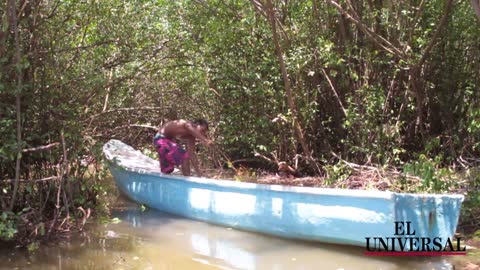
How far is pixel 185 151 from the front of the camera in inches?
303

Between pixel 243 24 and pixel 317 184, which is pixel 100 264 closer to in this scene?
pixel 317 184

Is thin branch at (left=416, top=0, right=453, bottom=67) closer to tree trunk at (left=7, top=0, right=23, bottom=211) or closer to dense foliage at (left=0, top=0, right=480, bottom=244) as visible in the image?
dense foliage at (left=0, top=0, right=480, bottom=244)

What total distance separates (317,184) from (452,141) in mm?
2272

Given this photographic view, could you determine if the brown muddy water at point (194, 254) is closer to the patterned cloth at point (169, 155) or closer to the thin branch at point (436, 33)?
the patterned cloth at point (169, 155)

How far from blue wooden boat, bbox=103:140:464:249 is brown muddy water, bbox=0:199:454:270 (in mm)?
153

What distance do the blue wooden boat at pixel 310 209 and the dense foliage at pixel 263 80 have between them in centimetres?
118

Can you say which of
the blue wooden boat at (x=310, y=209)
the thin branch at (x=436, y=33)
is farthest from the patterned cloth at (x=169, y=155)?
the thin branch at (x=436, y=33)

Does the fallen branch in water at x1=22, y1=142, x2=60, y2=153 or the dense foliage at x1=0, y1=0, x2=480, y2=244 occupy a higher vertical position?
the dense foliage at x1=0, y1=0, x2=480, y2=244

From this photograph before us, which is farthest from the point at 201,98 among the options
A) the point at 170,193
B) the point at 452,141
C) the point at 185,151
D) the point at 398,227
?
the point at 398,227

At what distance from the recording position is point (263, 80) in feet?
29.2

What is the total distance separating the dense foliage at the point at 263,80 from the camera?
588 cm

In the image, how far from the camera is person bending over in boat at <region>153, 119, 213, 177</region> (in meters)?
7.48

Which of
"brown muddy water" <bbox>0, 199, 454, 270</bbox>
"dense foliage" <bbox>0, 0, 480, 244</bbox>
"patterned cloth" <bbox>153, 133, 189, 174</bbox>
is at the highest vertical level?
"dense foliage" <bbox>0, 0, 480, 244</bbox>

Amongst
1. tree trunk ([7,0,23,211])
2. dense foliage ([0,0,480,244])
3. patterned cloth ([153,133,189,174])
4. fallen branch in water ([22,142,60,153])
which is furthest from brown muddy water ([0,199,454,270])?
patterned cloth ([153,133,189,174])
